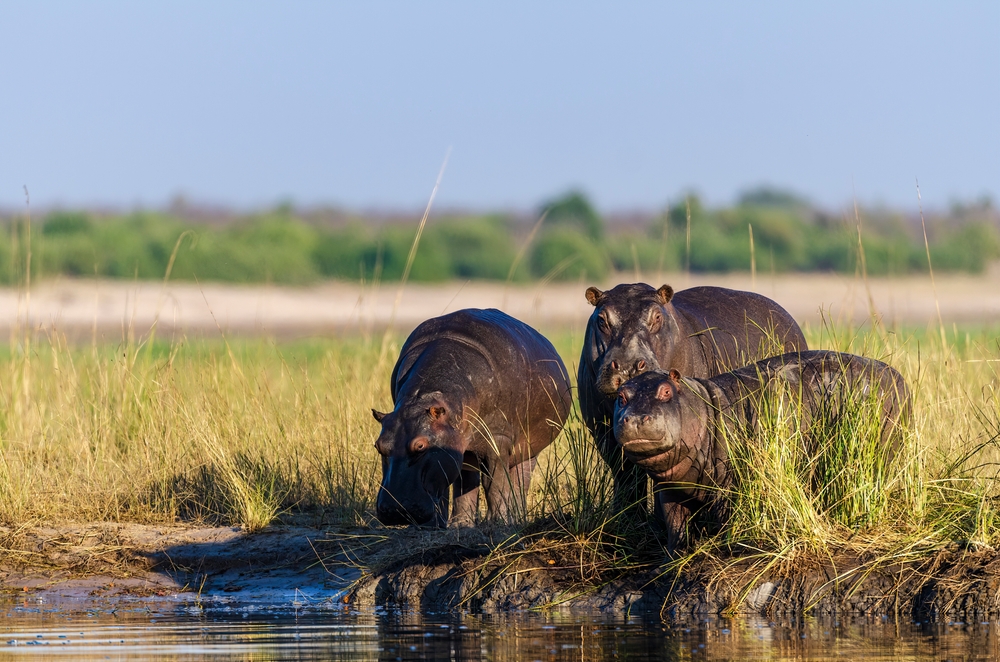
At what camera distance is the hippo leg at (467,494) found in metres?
7.43

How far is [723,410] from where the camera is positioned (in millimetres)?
6074

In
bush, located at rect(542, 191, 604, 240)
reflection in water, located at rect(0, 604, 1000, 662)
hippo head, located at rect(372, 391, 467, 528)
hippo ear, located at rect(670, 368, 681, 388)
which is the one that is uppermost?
bush, located at rect(542, 191, 604, 240)

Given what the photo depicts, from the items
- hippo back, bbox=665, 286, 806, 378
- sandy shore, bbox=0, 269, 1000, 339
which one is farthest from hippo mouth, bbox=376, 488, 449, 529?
sandy shore, bbox=0, 269, 1000, 339

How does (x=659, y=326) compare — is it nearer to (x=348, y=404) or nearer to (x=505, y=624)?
(x=505, y=624)

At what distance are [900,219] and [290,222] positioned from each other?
52.9 ft

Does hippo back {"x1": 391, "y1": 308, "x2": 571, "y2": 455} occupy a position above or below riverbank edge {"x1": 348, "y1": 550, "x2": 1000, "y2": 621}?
above

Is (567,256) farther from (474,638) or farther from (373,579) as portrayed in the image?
(474,638)

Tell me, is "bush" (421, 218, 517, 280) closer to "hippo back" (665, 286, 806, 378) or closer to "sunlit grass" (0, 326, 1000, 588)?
"sunlit grass" (0, 326, 1000, 588)

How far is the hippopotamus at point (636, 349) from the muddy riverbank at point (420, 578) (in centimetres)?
46

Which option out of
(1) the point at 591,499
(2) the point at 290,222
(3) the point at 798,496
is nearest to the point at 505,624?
(1) the point at 591,499

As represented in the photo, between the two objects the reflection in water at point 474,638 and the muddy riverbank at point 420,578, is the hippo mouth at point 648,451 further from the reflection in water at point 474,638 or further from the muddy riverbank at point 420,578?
the reflection in water at point 474,638

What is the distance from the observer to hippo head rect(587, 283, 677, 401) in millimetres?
6270

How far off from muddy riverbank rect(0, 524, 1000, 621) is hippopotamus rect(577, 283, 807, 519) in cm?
46

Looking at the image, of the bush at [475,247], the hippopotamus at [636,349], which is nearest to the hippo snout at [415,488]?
the hippopotamus at [636,349]
